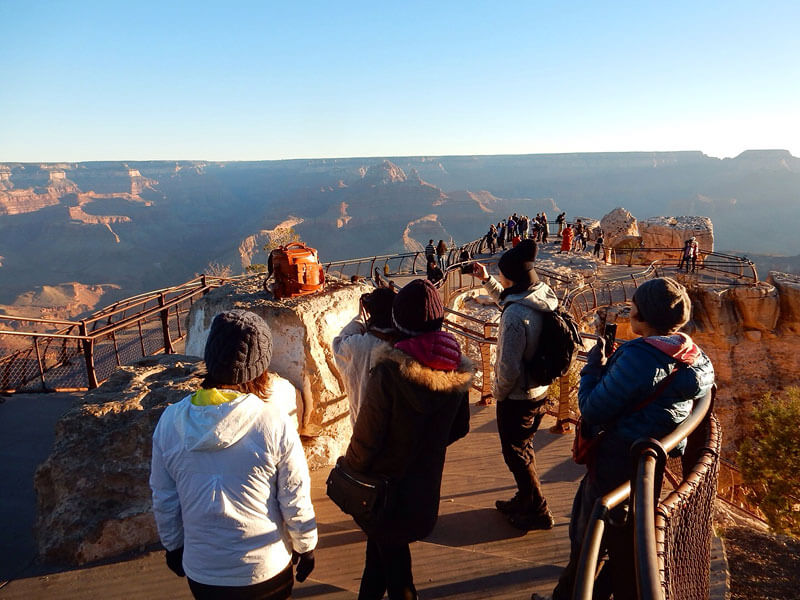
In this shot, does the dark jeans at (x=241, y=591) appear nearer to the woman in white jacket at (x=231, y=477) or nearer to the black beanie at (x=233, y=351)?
the woman in white jacket at (x=231, y=477)

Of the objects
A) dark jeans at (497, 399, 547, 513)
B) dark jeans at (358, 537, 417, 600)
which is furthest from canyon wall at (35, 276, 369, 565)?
dark jeans at (497, 399, 547, 513)

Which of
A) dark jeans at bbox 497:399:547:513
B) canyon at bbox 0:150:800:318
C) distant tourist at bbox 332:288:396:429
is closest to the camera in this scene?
distant tourist at bbox 332:288:396:429

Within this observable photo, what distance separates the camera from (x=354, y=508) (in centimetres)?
212

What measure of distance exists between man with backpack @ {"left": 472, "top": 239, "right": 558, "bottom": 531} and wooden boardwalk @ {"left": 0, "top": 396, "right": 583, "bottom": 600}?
392 mm

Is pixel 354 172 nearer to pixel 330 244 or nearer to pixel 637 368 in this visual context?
pixel 330 244

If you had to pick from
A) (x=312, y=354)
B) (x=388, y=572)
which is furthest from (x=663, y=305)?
(x=312, y=354)

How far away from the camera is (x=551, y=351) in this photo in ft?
9.72

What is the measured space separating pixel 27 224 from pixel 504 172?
447ft

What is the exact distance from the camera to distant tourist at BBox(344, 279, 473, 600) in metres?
1.97

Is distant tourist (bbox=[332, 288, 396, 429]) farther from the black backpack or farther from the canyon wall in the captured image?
the black backpack

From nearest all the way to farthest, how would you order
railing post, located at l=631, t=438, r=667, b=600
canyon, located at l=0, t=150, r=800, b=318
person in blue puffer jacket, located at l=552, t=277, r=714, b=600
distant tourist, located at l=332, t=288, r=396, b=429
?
railing post, located at l=631, t=438, r=667, b=600 → person in blue puffer jacket, located at l=552, t=277, r=714, b=600 → distant tourist, located at l=332, t=288, r=396, b=429 → canyon, located at l=0, t=150, r=800, b=318

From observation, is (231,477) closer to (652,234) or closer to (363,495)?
(363,495)

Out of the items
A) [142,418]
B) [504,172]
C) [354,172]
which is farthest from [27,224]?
[504,172]

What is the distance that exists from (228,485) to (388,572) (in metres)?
1.00
